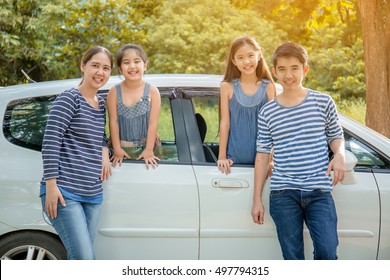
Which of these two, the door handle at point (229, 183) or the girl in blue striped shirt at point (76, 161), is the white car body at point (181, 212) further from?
the girl in blue striped shirt at point (76, 161)

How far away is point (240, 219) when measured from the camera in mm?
3785

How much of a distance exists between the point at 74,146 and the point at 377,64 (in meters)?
4.05

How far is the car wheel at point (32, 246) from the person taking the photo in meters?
3.72

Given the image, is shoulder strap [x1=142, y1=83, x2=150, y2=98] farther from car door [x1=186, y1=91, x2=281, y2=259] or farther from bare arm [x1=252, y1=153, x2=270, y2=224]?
bare arm [x1=252, y1=153, x2=270, y2=224]

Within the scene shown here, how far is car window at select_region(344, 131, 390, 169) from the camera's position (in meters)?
3.90

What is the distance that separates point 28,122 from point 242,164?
53.7 inches

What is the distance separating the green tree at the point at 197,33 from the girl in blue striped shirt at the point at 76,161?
1300 centimetres

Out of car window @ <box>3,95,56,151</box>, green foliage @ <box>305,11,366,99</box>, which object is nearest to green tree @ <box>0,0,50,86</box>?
green foliage @ <box>305,11,366,99</box>

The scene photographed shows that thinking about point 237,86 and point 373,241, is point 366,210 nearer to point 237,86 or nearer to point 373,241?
point 373,241

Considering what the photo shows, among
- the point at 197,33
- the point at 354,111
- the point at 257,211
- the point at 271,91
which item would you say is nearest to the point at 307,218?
the point at 257,211

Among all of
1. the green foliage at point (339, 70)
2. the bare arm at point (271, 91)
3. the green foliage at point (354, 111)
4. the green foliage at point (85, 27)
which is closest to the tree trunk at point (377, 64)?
the bare arm at point (271, 91)

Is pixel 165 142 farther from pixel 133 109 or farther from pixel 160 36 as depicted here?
pixel 160 36

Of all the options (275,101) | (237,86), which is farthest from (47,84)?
(275,101)
